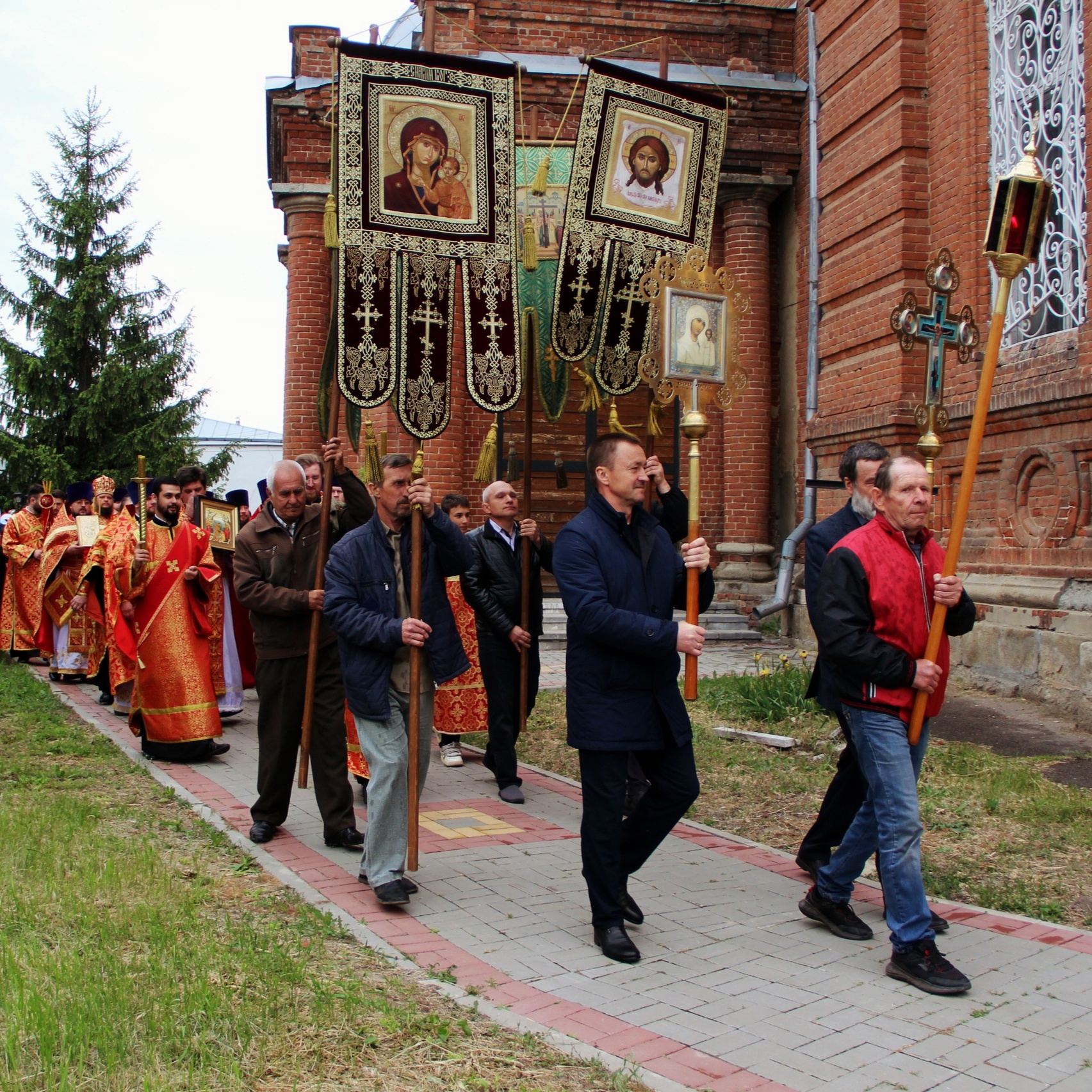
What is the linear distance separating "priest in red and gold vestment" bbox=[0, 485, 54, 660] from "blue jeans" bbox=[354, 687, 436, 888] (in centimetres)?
1039

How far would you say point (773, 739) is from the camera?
8531 mm

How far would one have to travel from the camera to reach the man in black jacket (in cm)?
732

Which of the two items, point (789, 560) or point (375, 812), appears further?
point (789, 560)

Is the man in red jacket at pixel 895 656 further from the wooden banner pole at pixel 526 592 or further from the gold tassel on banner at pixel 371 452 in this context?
the gold tassel on banner at pixel 371 452

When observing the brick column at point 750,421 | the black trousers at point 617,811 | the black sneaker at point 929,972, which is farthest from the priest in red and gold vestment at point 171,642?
the brick column at point 750,421

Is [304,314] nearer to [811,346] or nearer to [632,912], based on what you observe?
[811,346]

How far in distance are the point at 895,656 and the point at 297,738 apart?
10.6 ft

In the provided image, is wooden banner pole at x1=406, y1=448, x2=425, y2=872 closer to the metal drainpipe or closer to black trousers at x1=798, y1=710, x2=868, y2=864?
black trousers at x1=798, y1=710, x2=868, y2=864

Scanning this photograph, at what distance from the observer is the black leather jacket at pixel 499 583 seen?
7355 mm

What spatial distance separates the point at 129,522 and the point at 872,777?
612 centimetres

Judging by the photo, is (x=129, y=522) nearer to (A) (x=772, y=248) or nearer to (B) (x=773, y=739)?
(B) (x=773, y=739)

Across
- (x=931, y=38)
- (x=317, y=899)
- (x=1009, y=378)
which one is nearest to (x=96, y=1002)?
(x=317, y=899)

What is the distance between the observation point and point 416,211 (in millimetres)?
6188

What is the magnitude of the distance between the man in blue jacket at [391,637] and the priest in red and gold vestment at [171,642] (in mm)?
3182
